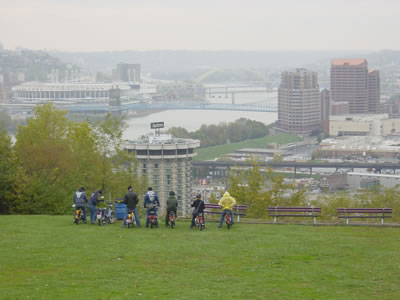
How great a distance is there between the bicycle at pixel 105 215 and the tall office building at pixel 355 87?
78.6m

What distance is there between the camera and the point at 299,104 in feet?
265

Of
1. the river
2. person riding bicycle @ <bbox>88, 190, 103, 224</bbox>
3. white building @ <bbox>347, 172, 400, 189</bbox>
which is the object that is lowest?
white building @ <bbox>347, 172, 400, 189</bbox>

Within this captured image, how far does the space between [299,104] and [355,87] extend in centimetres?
1103

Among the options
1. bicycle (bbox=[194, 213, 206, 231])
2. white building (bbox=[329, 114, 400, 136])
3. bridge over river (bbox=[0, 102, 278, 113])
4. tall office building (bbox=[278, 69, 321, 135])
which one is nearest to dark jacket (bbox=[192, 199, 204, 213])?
bicycle (bbox=[194, 213, 206, 231])

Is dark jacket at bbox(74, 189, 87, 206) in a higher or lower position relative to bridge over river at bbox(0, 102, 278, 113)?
lower

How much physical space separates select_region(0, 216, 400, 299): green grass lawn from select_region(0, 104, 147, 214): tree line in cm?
279

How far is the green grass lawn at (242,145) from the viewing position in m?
59.5

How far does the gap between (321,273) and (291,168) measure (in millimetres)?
45317

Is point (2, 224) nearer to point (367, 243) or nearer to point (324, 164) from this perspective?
point (367, 243)

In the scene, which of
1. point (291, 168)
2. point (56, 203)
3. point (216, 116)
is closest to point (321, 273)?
point (56, 203)

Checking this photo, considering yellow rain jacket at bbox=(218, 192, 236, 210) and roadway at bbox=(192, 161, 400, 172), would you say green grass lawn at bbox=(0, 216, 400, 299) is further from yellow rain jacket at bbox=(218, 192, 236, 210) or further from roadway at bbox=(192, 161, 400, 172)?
roadway at bbox=(192, 161, 400, 172)

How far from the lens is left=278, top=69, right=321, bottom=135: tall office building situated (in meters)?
80.1

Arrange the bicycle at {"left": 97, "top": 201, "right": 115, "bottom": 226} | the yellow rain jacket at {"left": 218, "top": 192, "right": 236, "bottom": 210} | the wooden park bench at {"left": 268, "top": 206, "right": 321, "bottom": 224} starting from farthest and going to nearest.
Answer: the wooden park bench at {"left": 268, "top": 206, "right": 321, "bottom": 224} < the bicycle at {"left": 97, "top": 201, "right": 115, "bottom": 226} < the yellow rain jacket at {"left": 218, "top": 192, "right": 236, "bottom": 210}

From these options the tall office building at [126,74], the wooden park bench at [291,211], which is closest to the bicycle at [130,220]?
the wooden park bench at [291,211]
